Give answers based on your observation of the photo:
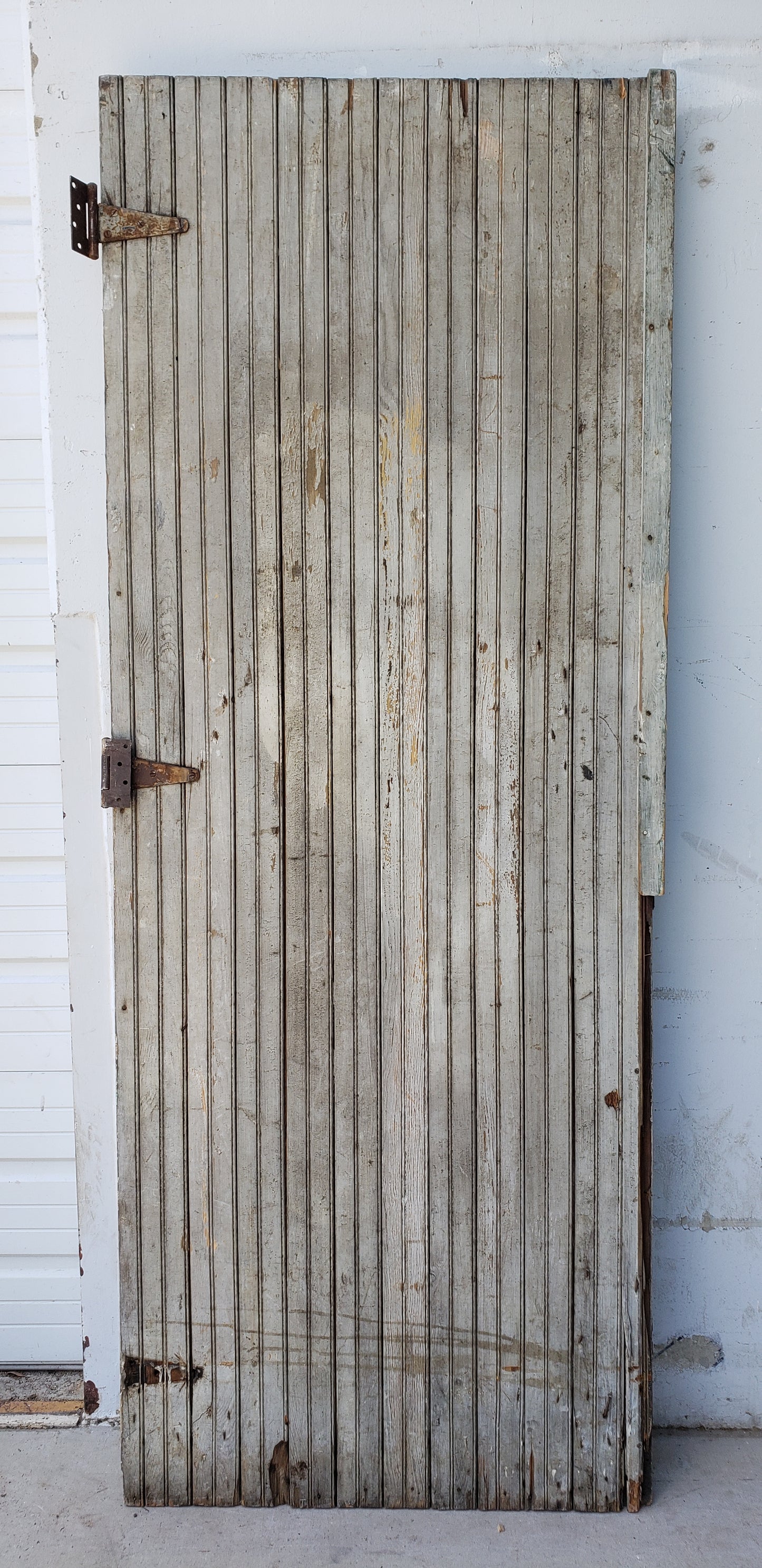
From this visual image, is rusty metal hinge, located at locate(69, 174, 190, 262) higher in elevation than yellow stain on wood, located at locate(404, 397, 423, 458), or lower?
higher

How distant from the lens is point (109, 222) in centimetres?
164

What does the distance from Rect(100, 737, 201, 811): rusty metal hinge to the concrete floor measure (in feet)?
4.44

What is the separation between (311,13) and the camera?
5.62 ft

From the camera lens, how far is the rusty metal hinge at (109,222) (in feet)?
5.35

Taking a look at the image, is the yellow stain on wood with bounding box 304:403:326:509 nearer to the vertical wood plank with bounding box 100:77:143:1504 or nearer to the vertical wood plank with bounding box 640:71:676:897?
the vertical wood plank with bounding box 100:77:143:1504

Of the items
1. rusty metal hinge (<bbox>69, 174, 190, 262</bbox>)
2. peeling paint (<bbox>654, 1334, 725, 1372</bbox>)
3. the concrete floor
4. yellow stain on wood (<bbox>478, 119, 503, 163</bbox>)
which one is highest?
yellow stain on wood (<bbox>478, 119, 503, 163</bbox>)

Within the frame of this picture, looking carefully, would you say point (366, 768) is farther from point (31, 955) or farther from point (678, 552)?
point (31, 955)

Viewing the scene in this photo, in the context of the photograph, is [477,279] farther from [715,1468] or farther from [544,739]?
[715,1468]

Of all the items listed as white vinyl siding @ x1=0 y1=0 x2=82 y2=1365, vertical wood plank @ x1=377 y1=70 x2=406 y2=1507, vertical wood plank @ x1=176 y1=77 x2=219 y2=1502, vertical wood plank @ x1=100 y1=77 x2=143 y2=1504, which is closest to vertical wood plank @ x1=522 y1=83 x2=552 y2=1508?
vertical wood plank @ x1=377 y1=70 x2=406 y2=1507

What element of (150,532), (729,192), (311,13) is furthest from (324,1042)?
(311,13)

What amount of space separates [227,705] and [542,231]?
40.5 inches

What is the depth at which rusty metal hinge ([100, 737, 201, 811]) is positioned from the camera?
1688 mm

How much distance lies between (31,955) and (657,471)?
1635 millimetres

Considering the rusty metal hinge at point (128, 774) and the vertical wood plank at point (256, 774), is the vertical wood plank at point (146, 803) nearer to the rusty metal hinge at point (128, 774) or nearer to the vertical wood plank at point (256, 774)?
the rusty metal hinge at point (128, 774)
